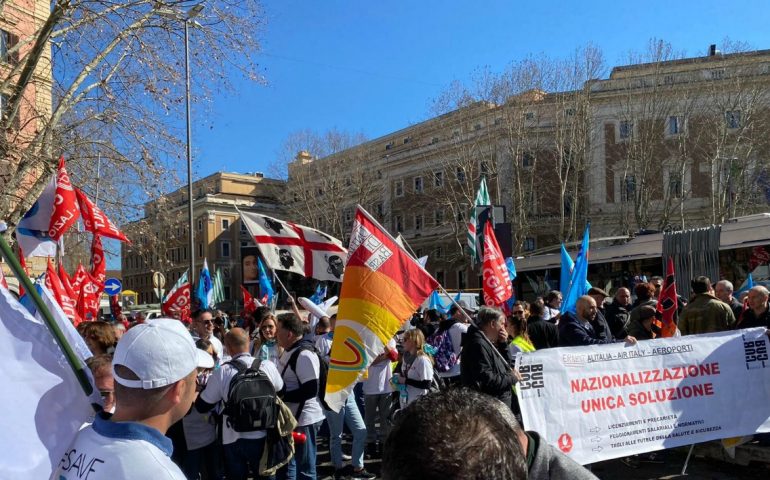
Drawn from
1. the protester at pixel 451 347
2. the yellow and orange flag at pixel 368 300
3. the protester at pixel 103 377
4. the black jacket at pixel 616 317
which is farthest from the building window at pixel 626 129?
the protester at pixel 103 377

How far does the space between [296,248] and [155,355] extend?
4.64m

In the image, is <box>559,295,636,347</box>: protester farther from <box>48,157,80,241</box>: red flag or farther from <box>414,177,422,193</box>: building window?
<box>414,177,422,193</box>: building window

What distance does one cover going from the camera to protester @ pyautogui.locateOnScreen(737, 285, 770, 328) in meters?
6.85

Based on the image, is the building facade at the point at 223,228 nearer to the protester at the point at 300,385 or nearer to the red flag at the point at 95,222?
the red flag at the point at 95,222

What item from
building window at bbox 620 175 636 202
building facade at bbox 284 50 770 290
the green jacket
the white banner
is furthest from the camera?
building window at bbox 620 175 636 202

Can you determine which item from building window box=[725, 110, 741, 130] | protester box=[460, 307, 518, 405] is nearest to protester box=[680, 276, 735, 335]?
protester box=[460, 307, 518, 405]

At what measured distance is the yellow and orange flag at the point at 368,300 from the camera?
4.83 m

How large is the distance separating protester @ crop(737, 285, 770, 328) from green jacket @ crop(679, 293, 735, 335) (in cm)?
59

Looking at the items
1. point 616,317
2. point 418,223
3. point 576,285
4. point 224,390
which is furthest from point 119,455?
point 418,223

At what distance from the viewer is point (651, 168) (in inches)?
1328

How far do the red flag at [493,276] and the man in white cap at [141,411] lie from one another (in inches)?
238

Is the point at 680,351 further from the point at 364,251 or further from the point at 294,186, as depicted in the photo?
the point at 294,186

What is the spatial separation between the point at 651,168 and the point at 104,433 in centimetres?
3539

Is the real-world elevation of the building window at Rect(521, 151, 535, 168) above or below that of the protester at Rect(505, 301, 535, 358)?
above
